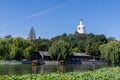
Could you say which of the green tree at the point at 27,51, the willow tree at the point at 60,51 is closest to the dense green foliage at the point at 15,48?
the green tree at the point at 27,51

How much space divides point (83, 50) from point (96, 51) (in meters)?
14.2

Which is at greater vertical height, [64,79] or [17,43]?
[17,43]

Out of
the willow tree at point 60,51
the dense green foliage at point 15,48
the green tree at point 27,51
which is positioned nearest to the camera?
the dense green foliage at point 15,48

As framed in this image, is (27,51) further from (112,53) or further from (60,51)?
(112,53)

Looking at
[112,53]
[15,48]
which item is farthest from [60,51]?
[112,53]

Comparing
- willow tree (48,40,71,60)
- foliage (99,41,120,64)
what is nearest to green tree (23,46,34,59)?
willow tree (48,40,71,60)

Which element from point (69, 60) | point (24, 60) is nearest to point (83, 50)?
point (69, 60)

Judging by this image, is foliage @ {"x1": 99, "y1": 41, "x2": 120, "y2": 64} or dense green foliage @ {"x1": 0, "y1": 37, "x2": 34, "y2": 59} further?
foliage @ {"x1": 99, "y1": 41, "x2": 120, "y2": 64}

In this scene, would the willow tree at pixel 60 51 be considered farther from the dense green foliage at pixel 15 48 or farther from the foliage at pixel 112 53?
the foliage at pixel 112 53

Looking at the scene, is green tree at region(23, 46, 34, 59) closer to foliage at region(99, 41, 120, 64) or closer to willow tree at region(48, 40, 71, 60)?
willow tree at region(48, 40, 71, 60)

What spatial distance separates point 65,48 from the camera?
6569 cm

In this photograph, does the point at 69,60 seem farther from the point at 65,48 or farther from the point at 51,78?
the point at 51,78

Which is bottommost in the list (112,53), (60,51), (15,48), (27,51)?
(112,53)

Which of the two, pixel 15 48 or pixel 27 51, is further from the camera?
pixel 27 51
